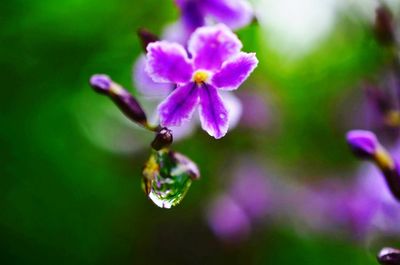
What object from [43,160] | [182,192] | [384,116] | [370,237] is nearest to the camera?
[182,192]

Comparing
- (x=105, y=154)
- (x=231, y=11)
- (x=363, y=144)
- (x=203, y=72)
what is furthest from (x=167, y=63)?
(x=105, y=154)

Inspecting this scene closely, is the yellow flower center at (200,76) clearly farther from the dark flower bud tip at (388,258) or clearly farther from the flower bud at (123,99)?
the dark flower bud tip at (388,258)

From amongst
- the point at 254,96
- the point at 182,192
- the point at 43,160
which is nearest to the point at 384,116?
the point at 182,192

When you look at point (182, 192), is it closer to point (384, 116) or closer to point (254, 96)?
point (384, 116)

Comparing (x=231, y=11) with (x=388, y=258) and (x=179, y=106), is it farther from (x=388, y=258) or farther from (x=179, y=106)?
(x=388, y=258)

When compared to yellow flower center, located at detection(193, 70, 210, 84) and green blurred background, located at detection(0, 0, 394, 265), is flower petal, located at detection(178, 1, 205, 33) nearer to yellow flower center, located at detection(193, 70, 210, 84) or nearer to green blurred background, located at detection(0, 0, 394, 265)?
yellow flower center, located at detection(193, 70, 210, 84)

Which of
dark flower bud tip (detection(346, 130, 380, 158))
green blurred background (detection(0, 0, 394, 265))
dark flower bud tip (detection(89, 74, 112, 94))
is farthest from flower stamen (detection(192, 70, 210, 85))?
green blurred background (detection(0, 0, 394, 265))
